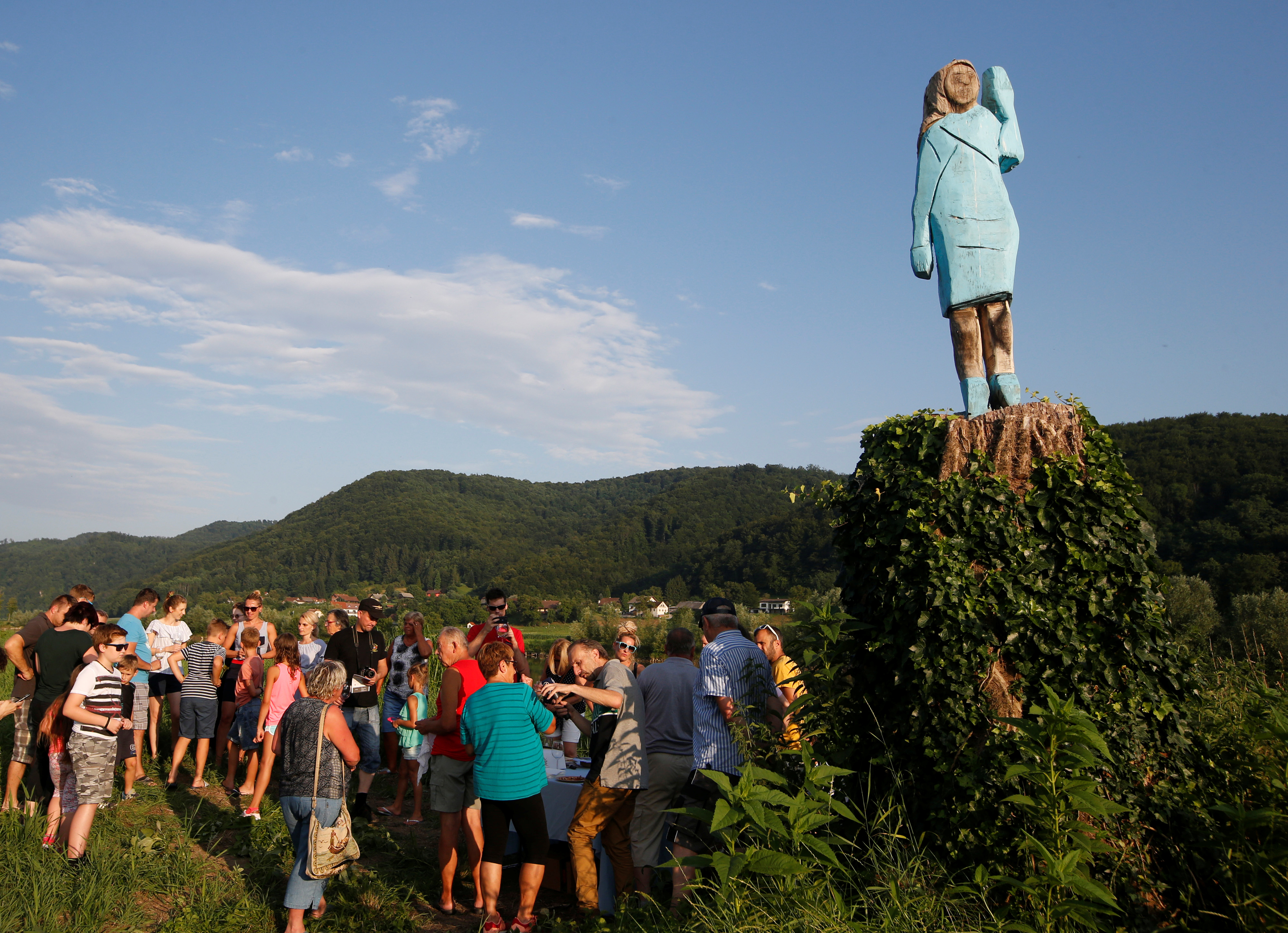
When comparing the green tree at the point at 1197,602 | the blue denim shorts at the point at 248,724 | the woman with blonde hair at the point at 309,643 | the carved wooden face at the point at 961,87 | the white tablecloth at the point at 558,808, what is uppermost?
the carved wooden face at the point at 961,87

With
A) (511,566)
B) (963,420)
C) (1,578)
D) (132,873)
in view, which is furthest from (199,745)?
(1,578)

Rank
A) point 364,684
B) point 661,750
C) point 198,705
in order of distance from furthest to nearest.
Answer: point 198,705 < point 364,684 < point 661,750

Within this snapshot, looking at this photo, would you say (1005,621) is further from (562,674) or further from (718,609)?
(562,674)

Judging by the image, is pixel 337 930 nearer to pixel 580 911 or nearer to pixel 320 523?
pixel 580 911

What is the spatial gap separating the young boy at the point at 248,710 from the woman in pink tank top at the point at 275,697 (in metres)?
0.44

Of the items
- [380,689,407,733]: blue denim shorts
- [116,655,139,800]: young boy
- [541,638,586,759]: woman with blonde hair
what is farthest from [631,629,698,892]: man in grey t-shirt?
[116,655,139,800]: young boy

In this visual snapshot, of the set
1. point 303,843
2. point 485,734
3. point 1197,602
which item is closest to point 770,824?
point 485,734

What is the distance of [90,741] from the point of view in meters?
5.18

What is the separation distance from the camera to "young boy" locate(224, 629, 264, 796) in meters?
7.51

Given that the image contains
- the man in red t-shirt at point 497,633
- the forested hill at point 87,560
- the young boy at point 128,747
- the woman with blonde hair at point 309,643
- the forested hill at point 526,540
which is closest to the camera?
the man in red t-shirt at point 497,633

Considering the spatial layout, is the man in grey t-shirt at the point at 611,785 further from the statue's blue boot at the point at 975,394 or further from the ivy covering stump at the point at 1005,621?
the statue's blue boot at the point at 975,394

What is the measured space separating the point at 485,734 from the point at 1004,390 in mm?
3743

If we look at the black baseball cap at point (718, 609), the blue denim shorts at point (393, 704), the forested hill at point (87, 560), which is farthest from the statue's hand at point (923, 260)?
the forested hill at point (87, 560)

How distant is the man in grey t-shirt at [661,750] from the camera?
4.90 m
